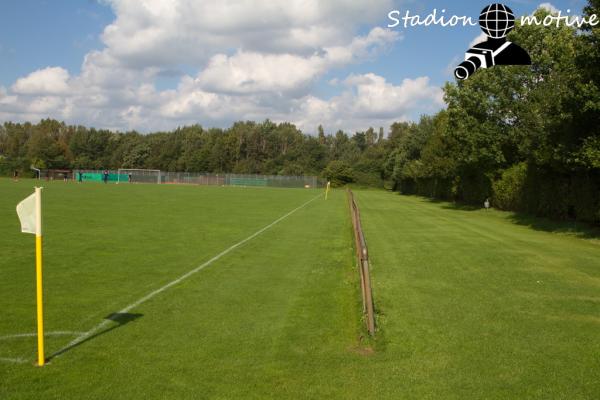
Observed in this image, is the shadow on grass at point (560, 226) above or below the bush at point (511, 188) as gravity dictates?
below

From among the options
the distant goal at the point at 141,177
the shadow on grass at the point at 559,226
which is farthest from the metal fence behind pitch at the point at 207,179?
the shadow on grass at the point at 559,226

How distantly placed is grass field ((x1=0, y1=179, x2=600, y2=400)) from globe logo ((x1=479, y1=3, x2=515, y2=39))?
12289 millimetres

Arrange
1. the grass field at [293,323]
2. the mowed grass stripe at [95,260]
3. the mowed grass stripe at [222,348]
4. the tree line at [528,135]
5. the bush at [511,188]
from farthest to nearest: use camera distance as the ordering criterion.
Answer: the bush at [511,188], the tree line at [528,135], the mowed grass stripe at [95,260], the grass field at [293,323], the mowed grass stripe at [222,348]

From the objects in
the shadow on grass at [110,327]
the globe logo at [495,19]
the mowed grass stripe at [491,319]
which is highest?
the globe logo at [495,19]

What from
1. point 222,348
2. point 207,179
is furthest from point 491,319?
point 207,179

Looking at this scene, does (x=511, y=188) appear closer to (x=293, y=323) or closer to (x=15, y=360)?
(x=293, y=323)

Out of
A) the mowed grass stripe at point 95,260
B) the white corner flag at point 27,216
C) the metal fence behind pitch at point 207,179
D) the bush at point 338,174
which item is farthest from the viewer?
the bush at point 338,174

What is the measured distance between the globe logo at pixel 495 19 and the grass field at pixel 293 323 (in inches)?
484

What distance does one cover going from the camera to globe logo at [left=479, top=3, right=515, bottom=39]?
21844 mm

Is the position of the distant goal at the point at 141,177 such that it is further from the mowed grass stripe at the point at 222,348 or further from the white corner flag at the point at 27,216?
the white corner flag at the point at 27,216

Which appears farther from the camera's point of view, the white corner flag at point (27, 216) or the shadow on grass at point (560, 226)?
the shadow on grass at point (560, 226)

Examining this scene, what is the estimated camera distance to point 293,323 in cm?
686

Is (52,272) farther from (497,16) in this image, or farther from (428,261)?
(497,16)

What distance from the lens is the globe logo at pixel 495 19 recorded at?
21.8 m
